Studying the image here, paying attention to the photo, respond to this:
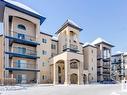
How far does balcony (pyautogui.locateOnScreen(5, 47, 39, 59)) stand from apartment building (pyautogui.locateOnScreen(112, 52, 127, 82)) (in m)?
46.2

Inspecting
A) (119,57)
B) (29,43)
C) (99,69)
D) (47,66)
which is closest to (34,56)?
(29,43)

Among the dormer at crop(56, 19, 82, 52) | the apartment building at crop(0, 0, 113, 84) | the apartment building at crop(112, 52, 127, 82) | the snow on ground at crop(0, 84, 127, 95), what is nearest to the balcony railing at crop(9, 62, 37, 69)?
the apartment building at crop(0, 0, 113, 84)

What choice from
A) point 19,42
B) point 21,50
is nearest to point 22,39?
point 19,42

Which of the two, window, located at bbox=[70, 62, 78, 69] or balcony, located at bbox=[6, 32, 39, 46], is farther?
window, located at bbox=[70, 62, 78, 69]

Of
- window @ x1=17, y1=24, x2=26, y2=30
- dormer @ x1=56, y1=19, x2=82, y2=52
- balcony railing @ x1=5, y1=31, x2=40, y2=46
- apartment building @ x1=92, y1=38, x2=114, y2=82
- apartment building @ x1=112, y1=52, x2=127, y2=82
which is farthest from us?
apartment building @ x1=112, y1=52, x2=127, y2=82

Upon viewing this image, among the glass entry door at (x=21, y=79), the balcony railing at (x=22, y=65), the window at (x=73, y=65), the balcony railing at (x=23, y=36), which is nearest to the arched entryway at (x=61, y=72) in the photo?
the window at (x=73, y=65)

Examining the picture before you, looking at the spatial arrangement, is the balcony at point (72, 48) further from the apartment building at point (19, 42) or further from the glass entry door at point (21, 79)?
the glass entry door at point (21, 79)

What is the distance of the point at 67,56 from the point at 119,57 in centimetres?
4865

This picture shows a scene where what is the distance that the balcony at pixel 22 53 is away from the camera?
37.3 meters

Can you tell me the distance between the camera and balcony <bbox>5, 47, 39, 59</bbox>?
37.3 meters

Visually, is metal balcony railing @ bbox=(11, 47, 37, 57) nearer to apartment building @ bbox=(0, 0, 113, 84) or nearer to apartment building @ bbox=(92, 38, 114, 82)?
apartment building @ bbox=(0, 0, 113, 84)

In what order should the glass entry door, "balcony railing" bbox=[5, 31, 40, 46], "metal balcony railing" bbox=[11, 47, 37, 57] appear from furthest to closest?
"metal balcony railing" bbox=[11, 47, 37, 57] → the glass entry door → "balcony railing" bbox=[5, 31, 40, 46]

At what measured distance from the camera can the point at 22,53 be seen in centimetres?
3981

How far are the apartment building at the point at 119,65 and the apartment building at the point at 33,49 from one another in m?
30.9
